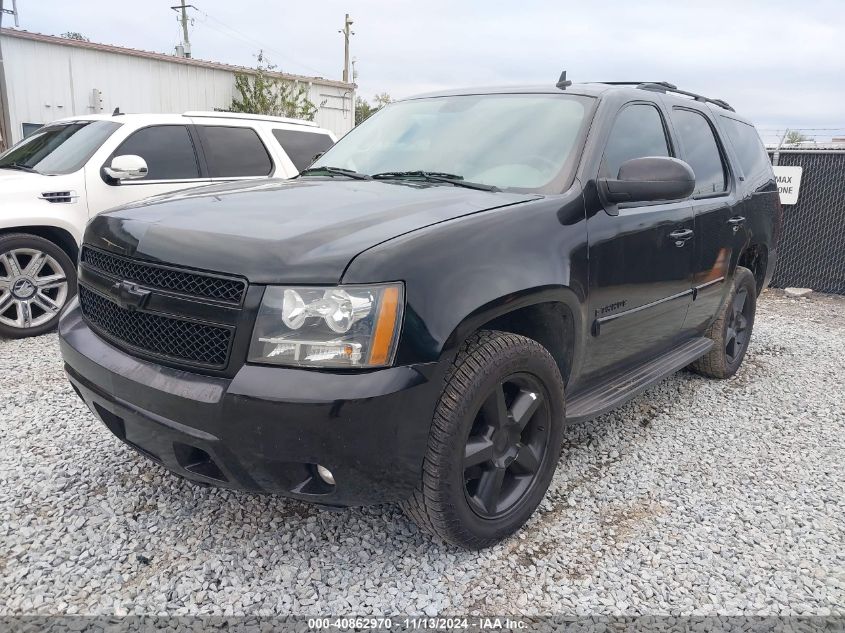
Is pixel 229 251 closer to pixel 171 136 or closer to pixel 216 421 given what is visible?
pixel 216 421

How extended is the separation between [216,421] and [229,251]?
552mm

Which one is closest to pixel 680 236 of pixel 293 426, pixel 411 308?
pixel 411 308

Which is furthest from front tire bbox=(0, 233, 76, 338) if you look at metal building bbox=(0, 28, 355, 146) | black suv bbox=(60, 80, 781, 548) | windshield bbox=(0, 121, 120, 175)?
metal building bbox=(0, 28, 355, 146)

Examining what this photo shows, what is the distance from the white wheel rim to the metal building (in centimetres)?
957

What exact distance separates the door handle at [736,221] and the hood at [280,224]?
2105 mm

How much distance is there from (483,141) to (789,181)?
707cm

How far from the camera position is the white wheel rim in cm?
516

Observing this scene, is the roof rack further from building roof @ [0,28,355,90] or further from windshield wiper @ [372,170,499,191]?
building roof @ [0,28,355,90]

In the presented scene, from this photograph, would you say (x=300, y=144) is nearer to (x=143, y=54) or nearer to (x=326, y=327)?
(x=326, y=327)

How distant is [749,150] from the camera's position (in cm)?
484

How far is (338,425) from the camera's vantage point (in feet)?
6.55

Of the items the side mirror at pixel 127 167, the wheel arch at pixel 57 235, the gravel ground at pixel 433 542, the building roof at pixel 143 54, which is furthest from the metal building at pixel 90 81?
the gravel ground at pixel 433 542

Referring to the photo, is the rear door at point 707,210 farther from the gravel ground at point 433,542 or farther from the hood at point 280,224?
the hood at point 280,224

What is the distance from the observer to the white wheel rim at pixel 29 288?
5.16m
